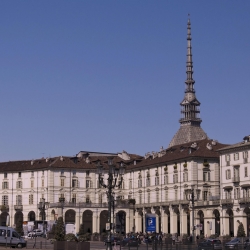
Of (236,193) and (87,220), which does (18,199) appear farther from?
(236,193)

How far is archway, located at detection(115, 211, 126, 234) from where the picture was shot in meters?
128

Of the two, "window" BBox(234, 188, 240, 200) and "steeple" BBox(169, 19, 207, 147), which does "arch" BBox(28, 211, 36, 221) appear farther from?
"steeple" BBox(169, 19, 207, 147)

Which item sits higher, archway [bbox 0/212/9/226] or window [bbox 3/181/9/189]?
window [bbox 3/181/9/189]

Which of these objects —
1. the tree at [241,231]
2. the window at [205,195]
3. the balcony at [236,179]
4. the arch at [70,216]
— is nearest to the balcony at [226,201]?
the balcony at [236,179]

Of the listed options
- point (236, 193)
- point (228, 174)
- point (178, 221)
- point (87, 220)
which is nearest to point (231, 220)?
point (236, 193)

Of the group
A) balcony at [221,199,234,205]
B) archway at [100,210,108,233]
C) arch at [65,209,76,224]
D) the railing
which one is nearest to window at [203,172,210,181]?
balcony at [221,199,234,205]

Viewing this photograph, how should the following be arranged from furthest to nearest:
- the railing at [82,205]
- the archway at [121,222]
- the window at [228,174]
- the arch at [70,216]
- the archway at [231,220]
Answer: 1. the archway at [121,222]
2. the arch at [70,216]
3. the railing at [82,205]
4. the window at [228,174]
5. the archway at [231,220]

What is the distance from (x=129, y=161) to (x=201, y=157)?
79.0 feet

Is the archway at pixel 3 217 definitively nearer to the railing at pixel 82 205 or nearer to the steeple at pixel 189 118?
the railing at pixel 82 205

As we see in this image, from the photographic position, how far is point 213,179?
113 meters

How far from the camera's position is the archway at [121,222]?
127938 millimetres

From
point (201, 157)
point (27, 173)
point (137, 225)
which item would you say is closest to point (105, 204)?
point (137, 225)

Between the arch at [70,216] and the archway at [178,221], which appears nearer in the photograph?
the archway at [178,221]

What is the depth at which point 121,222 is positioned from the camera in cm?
13000
